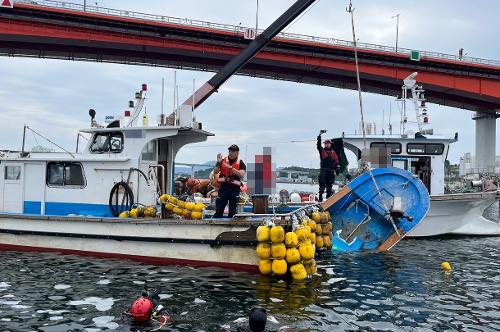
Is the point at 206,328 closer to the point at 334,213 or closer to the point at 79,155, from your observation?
the point at 334,213

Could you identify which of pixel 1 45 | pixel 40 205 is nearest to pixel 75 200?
pixel 40 205

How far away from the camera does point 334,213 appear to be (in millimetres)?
13070

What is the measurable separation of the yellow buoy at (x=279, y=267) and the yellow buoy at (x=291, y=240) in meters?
0.35

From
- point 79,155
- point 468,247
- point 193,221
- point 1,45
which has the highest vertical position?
point 1,45

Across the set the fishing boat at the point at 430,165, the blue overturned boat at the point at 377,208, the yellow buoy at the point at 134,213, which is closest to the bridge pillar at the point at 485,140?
the fishing boat at the point at 430,165

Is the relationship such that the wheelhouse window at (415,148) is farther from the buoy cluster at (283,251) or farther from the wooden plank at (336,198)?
the buoy cluster at (283,251)

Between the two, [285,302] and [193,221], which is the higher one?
[193,221]

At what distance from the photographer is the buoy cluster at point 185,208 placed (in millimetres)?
10953

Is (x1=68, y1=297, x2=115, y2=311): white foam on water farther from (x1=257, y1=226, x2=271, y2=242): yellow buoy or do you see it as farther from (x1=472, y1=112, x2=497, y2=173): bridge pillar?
(x1=472, y1=112, x2=497, y2=173): bridge pillar

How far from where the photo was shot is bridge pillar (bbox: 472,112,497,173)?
52.0m

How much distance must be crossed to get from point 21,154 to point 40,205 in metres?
1.70

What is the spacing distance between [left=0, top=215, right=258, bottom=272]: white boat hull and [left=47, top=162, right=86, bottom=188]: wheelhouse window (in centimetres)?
136

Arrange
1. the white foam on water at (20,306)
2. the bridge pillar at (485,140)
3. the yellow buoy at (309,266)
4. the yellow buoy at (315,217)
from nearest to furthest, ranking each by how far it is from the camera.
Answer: the white foam on water at (20,306)
the yellow buoy at (309,266)
the yellow buoy at (315,217)
the bridge pillar at (485,140)

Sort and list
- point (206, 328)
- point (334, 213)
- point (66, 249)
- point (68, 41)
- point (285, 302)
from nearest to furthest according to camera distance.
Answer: point (206, 328) < point (285, 302) < point (66, 249) < point (334, 213) < point (68, 41)
